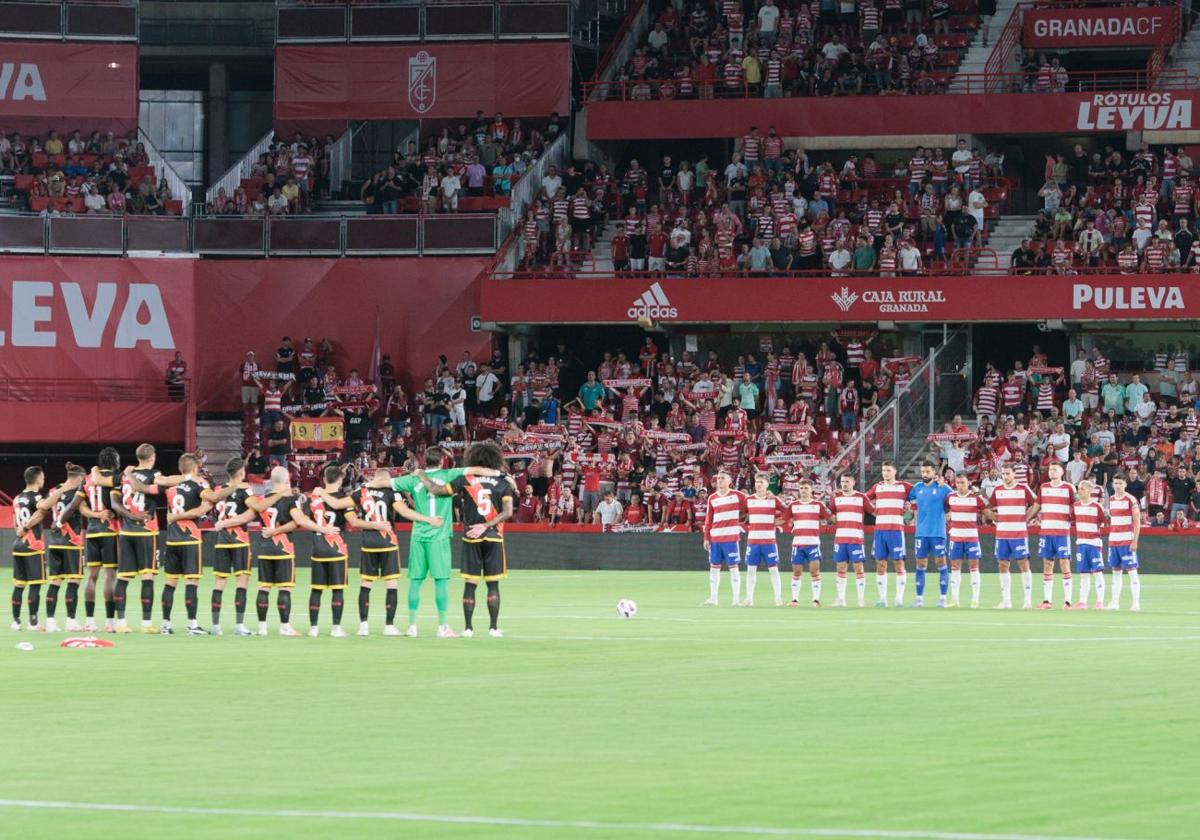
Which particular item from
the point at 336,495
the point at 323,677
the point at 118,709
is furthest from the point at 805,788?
the point at 336,495

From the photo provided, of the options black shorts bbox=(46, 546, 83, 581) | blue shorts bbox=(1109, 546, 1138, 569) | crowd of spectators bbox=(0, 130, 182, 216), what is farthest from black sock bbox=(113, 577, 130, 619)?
crowd of spectators bbox=(0, 130, 182, 216)

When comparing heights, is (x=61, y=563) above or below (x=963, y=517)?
below

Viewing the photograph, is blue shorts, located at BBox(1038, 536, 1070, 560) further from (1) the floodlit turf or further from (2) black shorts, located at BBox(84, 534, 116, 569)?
(2) black shorts, located at BBox(84, 534, 116, 569)

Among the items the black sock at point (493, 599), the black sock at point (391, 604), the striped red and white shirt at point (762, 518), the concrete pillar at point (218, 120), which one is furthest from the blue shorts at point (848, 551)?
the concrete pillar at point (218, 120)

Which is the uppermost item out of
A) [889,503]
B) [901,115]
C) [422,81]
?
[422,81]

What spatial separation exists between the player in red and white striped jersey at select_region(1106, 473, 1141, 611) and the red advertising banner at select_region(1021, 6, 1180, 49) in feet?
85.4

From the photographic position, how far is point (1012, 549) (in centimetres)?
3039

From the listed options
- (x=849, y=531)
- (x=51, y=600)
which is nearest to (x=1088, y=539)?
(x=849, y=531)

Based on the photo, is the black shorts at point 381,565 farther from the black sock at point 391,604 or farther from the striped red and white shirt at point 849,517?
the striped red and white shirt at point 849,517

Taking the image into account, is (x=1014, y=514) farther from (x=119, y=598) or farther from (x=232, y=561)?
(x=119, y=598)

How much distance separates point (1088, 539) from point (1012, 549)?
1160 millimetres

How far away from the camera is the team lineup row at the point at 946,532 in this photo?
99.7 feet

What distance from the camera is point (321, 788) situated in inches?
449

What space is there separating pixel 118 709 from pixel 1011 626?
42.2ft
